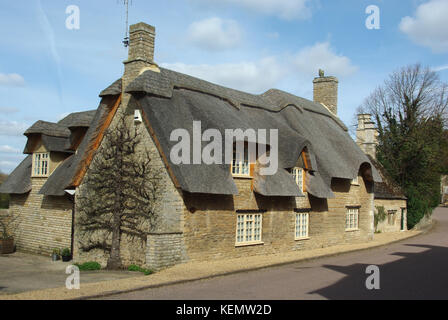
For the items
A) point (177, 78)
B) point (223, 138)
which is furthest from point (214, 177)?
point (177, 78)

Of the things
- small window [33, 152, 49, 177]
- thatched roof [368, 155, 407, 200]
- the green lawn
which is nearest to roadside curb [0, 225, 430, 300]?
small window [33, 152, 49, 177]

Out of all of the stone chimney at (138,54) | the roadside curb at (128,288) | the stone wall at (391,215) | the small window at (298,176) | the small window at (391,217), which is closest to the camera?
the roadside curb at (128,288)

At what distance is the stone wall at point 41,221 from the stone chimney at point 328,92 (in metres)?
18.5

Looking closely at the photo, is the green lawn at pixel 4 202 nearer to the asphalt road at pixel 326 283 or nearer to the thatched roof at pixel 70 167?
the thatched roof at pixel 70 167

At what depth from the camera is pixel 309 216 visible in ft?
68.3

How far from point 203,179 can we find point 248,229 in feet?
12.3

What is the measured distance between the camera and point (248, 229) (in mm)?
17438

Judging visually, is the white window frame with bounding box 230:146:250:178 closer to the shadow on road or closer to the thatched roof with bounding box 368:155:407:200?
the shadow on road

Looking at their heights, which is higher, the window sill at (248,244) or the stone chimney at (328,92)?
the stone chimney at (328,92)

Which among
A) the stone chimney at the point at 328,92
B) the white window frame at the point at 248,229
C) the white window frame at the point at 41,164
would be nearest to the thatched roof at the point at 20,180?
the white window frame at the point at 41,164

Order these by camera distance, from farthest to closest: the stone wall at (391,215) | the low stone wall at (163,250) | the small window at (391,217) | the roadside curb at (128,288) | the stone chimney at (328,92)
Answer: the small window at (391,217)
the stone wall at (391,215)
the stone chimney at (328,92)
the low stone wall at (163,250)
the roadside curb at (128,288)

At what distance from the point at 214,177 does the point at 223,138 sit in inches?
63.6

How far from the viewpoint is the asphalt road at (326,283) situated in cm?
1035
